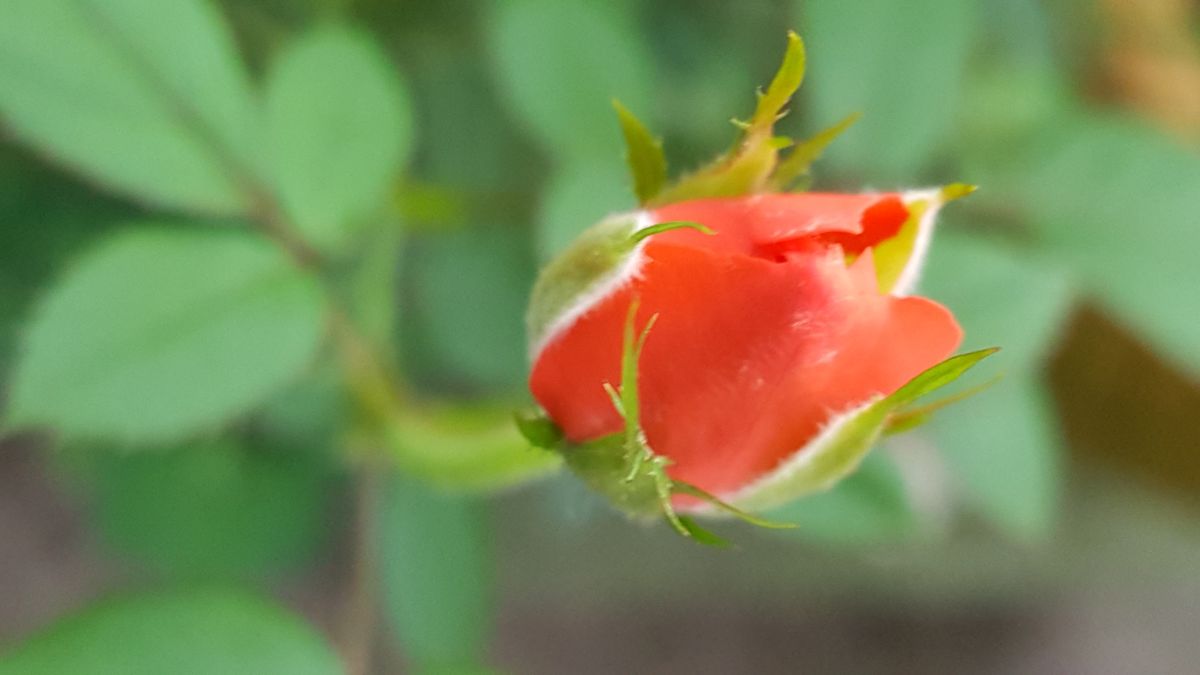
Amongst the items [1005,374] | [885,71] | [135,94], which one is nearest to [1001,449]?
[1005,374]

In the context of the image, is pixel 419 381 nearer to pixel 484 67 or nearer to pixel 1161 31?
pixel 484 67

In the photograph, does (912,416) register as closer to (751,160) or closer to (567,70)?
(751,160)

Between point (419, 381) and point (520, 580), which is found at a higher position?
point (419, 381)

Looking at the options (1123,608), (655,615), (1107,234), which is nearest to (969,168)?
(1107,234)

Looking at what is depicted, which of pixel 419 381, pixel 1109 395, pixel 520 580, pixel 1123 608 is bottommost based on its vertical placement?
pixel 1123 608

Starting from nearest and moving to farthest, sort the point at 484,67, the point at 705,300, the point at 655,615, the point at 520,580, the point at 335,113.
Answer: the point at 705,300
the point at 335,113
the point at 484,67
the point at 520,580
the point at 655,615

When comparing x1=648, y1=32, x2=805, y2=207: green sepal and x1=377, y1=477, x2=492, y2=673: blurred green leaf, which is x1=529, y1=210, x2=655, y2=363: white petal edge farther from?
x1=377, y1=477, x2=492, y2=673: blurred green leaf

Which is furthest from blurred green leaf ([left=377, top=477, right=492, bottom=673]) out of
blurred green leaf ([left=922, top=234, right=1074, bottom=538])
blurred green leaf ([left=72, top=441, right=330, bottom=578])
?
blurred green leaf ([left=922, top=234, right=1074, bottom=538])
